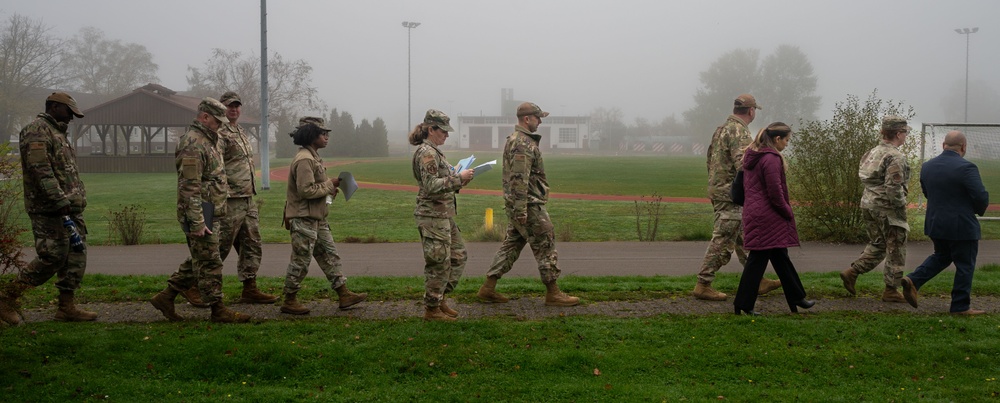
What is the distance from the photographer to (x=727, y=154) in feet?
26.0

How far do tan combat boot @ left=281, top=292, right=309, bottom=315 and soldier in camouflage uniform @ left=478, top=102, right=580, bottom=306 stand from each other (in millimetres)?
1768

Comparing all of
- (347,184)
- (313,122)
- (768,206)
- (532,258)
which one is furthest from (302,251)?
(532,258)

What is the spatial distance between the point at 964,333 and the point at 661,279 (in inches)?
131

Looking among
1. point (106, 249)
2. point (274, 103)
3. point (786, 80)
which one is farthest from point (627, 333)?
point (786, 80)

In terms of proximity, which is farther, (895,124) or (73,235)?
(895,124)

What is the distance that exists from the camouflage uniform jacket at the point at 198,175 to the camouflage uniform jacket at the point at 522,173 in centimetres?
240

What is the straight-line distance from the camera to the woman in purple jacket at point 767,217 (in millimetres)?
6793

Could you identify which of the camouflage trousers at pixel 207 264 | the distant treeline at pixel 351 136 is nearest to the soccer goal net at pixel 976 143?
the camouflage trousers at pixel 207 264

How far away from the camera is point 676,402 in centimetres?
505

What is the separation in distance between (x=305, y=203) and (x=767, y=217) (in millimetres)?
3894

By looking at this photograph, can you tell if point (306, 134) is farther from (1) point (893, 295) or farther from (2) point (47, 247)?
(1) point (893, 295)

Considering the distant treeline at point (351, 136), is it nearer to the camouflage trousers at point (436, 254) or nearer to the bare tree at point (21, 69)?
the bare tree at point (21, 69)

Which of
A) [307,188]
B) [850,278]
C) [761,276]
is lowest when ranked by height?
[850,278]

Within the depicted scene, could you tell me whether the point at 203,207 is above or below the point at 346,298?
above
